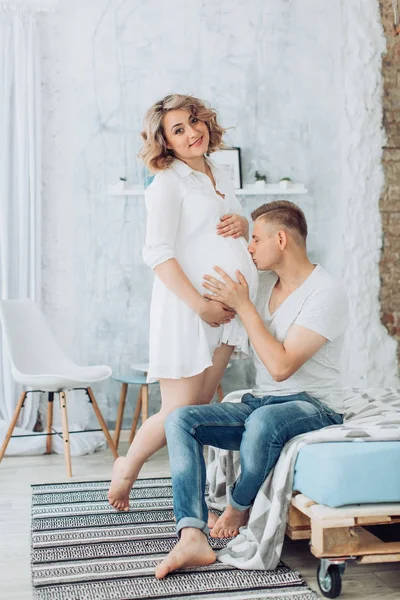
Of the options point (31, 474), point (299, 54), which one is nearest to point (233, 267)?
point (31, 474)

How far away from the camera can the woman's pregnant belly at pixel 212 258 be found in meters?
2.39

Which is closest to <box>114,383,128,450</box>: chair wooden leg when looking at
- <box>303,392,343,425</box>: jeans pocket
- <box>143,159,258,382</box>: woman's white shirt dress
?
<box>143,159,258,382</box>: woman's white shirt dress

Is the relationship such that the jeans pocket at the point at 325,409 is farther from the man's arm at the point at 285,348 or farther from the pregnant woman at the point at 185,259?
the pregnant woman at the point at 185,259

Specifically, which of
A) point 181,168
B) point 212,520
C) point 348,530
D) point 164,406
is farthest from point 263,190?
point 348,530

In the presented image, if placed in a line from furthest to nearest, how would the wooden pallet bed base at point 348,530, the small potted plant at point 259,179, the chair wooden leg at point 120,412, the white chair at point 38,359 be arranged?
the small potted plant at point 259,179
the chair wooden leg at point 120,412
the white chair at point 38,359
the wooden pallet bed base at point 348,530

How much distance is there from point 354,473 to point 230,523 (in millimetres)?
536

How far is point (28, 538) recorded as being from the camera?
8.36 feet

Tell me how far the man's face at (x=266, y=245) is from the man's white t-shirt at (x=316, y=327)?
116 millimetres

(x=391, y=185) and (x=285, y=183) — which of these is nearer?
(x=285, y=183)

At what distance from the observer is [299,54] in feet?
14.6

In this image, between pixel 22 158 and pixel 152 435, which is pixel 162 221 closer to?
pixel 152 435

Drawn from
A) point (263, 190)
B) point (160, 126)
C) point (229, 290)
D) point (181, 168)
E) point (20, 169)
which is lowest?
point (229, 290)

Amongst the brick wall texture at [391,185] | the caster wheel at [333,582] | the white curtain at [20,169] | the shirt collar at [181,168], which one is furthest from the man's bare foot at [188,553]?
the brick wall texture at [391,185]

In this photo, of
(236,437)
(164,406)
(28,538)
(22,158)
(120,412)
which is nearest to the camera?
(236,437)
